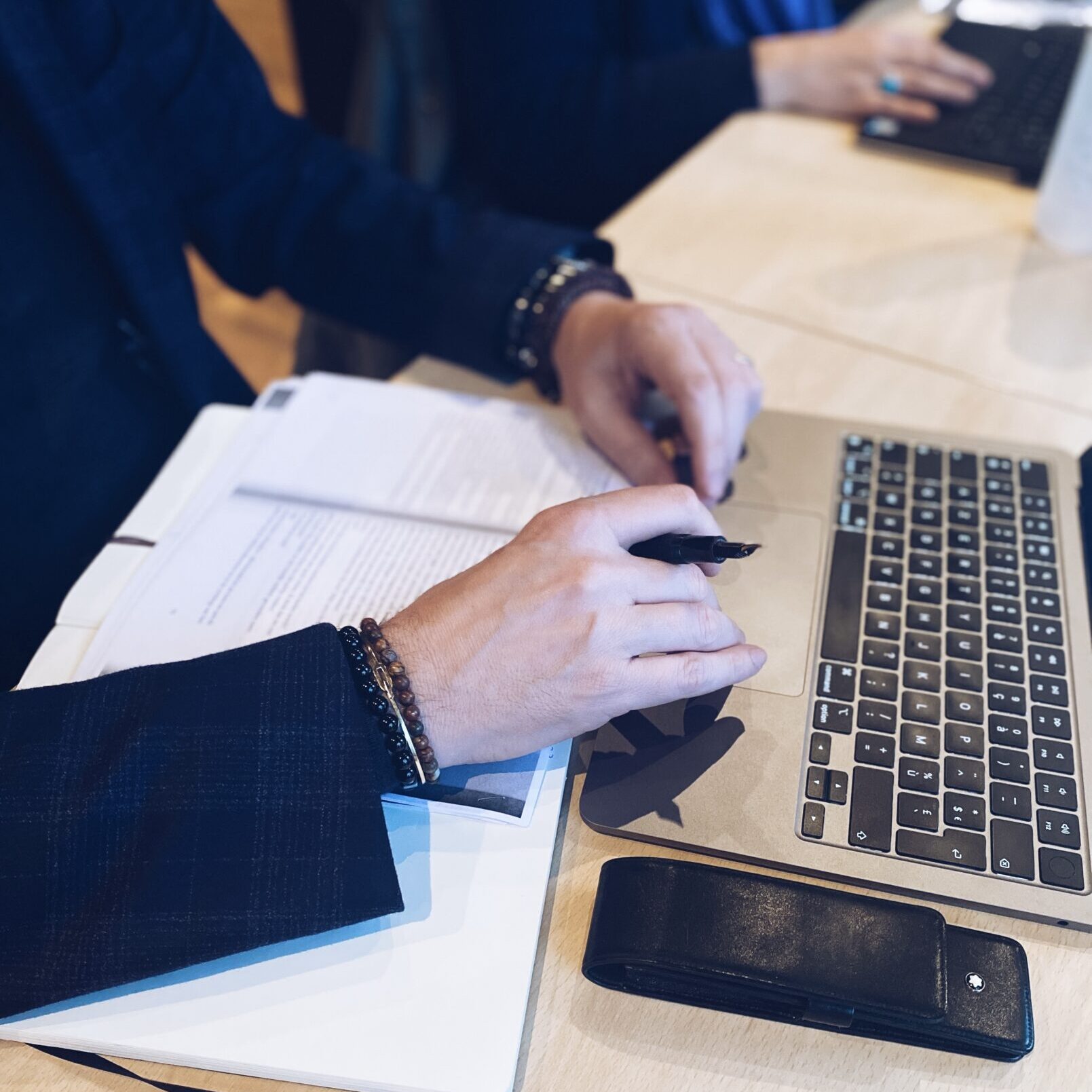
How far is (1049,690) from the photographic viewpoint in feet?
1.71

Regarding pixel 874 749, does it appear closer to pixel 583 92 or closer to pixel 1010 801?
pixel 1010 801

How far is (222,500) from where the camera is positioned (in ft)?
2.09

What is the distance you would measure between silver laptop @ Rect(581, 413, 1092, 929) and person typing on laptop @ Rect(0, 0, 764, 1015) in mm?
43

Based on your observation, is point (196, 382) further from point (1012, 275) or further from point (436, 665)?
point (1012, 275)

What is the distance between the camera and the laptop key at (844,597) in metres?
0.54

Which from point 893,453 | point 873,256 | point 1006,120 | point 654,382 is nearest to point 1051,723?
point 893,453

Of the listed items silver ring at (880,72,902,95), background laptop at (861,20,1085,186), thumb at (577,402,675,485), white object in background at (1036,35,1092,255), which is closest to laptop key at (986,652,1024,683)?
thumb at (577,402,675,485)

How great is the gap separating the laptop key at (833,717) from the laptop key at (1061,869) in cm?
10

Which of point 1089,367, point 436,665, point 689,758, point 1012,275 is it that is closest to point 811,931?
point 689,758

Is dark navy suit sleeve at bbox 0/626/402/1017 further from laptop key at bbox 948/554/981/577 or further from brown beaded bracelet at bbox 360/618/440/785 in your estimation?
laptop key at bbox 948/554/981/577

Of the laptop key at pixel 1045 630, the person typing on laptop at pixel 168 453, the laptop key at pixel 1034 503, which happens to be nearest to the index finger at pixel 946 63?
the person typing on laptop at pixel 168 453

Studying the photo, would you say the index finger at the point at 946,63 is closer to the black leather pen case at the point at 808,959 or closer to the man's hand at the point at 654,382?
the man's hand at the point at 654,382

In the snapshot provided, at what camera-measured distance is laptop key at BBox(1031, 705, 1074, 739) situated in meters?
0.50

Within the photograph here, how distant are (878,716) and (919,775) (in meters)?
0.04
